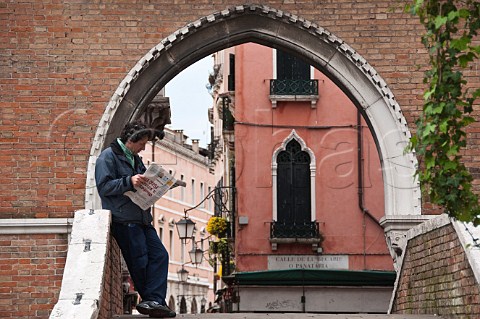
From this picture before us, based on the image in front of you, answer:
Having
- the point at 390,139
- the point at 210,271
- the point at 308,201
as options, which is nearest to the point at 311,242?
the point at 308,201

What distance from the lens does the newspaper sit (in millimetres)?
9914

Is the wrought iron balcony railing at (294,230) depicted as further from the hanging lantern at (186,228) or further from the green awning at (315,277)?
the green awning at (315,277)

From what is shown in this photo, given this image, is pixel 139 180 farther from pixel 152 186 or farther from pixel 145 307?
pixel 145 307

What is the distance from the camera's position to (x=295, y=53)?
48.5ft

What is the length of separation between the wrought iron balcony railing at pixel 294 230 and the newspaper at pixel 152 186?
1566 centimetres

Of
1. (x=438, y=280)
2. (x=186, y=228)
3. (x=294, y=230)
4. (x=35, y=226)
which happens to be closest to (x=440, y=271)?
(x=438, y=280)

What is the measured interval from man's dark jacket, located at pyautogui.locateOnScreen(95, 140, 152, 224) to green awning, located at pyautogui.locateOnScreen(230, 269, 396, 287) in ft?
33.7

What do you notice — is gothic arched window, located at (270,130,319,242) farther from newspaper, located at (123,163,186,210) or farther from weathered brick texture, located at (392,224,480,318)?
newspaper, located at (123,163,186,210)

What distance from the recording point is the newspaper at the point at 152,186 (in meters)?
9.91

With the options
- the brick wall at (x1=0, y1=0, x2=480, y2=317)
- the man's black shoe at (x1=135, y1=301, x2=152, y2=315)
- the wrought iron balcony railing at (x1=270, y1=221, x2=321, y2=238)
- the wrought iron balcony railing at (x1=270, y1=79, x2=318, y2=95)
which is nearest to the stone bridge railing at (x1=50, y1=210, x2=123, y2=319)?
the man's black shoe at (x1=135, y1=301, x2=152, y2=315)

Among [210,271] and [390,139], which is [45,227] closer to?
[390,139]

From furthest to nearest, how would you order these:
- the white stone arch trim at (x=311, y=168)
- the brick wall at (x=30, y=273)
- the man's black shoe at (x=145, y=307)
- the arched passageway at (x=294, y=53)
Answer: the white stone arch trim at (x=311, y=168)
the arched passageway at (x=294, y=53)
the brick wall at (x=30, y=273)
the man's black shoe at (x=145, y=307)

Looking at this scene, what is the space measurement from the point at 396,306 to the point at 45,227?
12.5ft

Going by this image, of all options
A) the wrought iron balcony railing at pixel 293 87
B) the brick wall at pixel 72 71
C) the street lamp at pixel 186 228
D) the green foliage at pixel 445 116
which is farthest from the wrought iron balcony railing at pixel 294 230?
the green foliage at pixel 445 116
